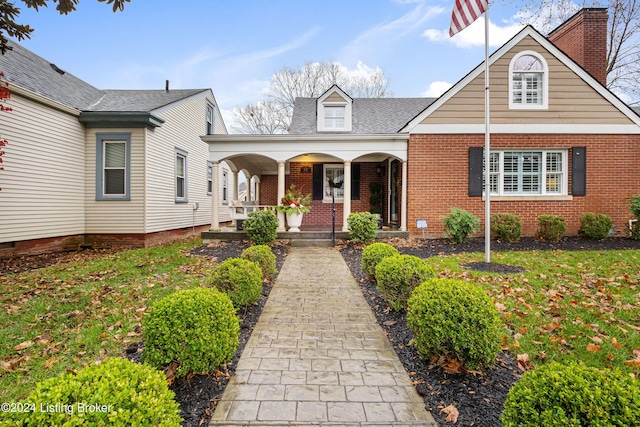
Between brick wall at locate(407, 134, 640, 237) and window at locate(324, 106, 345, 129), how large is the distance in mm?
3566

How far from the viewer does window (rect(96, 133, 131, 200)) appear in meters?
9.57

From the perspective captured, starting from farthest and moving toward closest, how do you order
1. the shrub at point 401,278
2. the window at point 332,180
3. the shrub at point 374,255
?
the window at point 332,180, the shrub at point 374,255, the shrub at point 401,278

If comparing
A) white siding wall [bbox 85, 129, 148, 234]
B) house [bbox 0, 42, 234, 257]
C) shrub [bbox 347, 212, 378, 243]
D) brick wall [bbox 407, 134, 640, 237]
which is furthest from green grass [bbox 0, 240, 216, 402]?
brick wall [bbox 407, 134, 640, 237]

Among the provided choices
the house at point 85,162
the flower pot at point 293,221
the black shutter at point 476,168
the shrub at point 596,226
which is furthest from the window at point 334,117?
the shrub at point 596,226

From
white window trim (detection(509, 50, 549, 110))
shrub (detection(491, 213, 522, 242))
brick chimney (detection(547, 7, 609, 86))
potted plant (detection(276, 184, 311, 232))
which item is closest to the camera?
shrub (detection(491, 213, 522, 242))

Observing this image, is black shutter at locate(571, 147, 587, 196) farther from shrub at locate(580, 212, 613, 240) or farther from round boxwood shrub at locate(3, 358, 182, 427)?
round boxwood shrub at locate(3, 358, 182, 427)

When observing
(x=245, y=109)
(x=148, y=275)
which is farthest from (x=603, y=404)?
(x=245, y=109)

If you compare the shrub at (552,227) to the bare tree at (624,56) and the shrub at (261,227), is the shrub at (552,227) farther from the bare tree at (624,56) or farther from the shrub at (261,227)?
the bare tree at (624,56)

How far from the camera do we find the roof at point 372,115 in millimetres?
12992

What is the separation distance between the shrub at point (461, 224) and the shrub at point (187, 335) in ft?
26.3

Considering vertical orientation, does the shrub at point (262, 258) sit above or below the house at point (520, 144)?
below

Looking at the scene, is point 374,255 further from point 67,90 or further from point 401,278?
point 67,90

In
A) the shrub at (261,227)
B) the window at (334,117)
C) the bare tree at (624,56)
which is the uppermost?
the bare tree at (624,56)

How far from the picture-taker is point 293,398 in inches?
92.7
